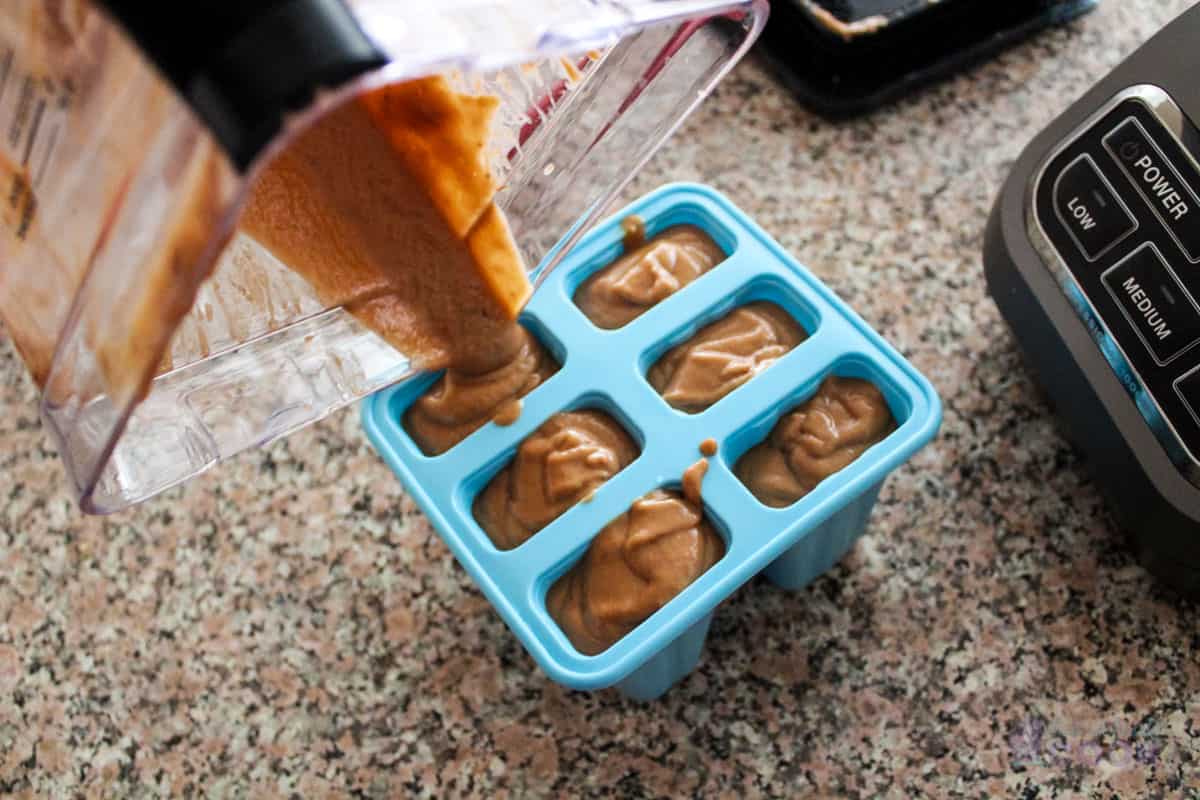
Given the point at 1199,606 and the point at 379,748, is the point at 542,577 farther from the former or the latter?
the point at 1199,606

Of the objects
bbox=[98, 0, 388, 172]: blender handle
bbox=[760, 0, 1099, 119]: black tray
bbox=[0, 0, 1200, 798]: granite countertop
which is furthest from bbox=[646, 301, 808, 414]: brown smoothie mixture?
bbox=[98, 0, 388, 172]: blender handle

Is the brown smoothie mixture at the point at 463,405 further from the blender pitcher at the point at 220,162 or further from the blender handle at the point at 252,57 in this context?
the blender handle at the point at 252,57

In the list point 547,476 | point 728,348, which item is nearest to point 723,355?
point 728,348

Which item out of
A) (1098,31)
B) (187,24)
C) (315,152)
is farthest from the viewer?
(1098,31)

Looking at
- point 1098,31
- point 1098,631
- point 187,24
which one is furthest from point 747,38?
point 1098,31

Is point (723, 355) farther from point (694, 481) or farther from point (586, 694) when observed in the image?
point (586, 694)

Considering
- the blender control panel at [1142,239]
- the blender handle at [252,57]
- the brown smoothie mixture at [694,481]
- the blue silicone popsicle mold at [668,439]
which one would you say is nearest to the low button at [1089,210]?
the blender control panel at [1142,239]

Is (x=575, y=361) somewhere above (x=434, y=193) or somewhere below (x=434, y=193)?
below
